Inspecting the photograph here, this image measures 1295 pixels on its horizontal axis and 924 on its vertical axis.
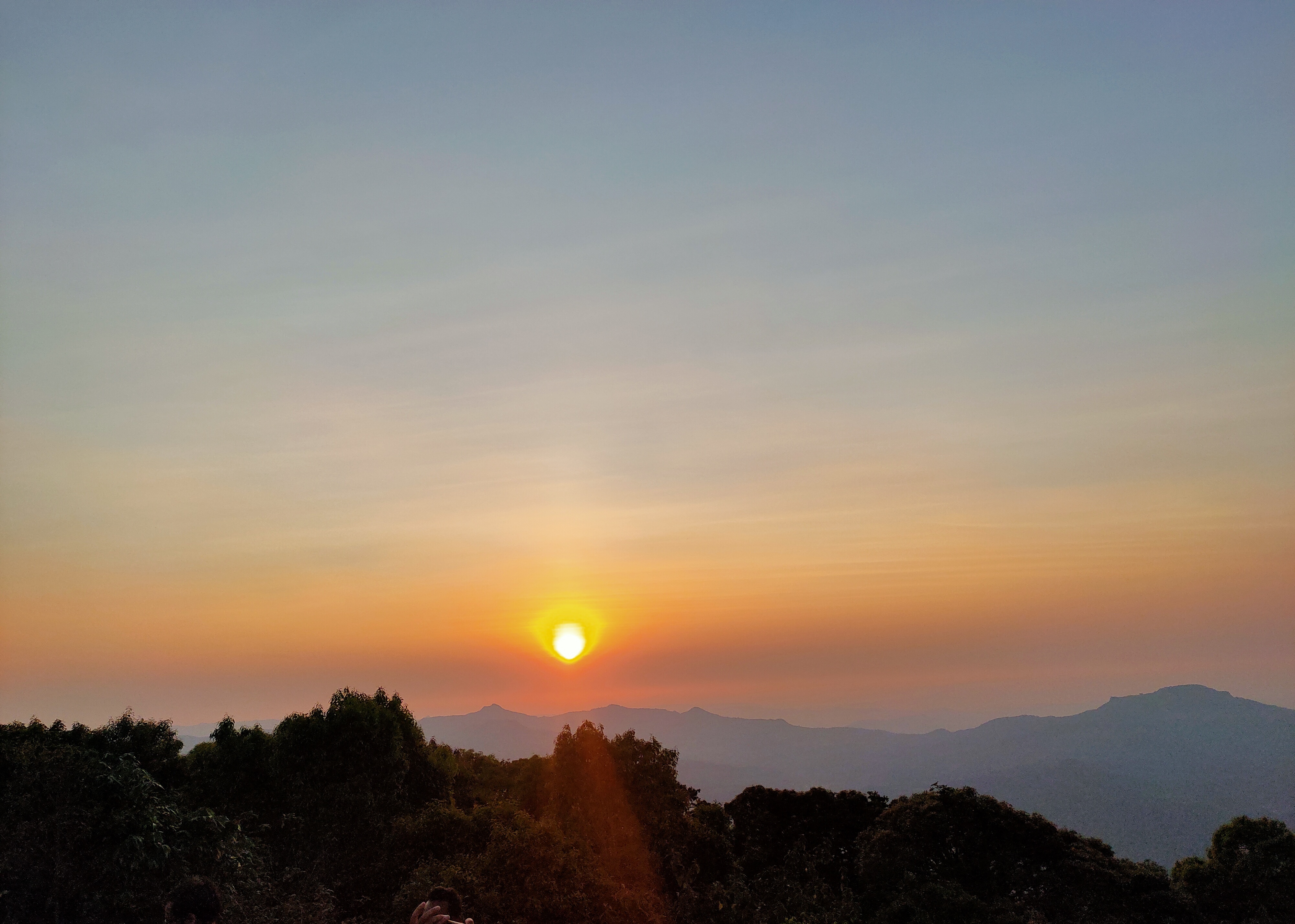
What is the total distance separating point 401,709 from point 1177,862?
3519 cm

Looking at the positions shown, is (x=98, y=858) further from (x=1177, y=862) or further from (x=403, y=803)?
(x=1177, y=862)

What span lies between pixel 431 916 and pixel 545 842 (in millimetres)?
27130

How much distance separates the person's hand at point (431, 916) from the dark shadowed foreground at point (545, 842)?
894 inches

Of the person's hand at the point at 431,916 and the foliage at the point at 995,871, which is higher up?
the person's hand at the point at 431,916

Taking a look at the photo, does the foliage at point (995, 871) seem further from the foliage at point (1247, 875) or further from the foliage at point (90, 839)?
the foliage at point (90, 839)

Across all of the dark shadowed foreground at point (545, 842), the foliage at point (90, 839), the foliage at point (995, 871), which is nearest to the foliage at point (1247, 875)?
the dark shadowed foreground at point (545, 842)

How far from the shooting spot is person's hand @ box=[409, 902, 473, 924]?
7750 mm

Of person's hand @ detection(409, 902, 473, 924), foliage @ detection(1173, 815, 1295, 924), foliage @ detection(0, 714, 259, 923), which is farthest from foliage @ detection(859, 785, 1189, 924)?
person's hand @ detection(409, 902, 473, 924)

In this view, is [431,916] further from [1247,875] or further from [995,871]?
[1247,875]

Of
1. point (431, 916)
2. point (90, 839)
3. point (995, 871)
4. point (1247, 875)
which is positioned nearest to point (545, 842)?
point (90, 839)

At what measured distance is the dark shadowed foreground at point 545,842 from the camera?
1086 inches

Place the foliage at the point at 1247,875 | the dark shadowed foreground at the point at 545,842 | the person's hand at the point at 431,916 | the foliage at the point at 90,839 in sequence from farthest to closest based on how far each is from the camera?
1. the foliage at the point at 1247,875
2. the dark shadowed foreground at the point at 545,842
3. the foliage at the point at 90,839
4. the person's hand at the point at 431,916

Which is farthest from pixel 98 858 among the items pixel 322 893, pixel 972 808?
pixel 972 808

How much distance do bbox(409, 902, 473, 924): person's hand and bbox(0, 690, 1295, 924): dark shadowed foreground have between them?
22698mm
